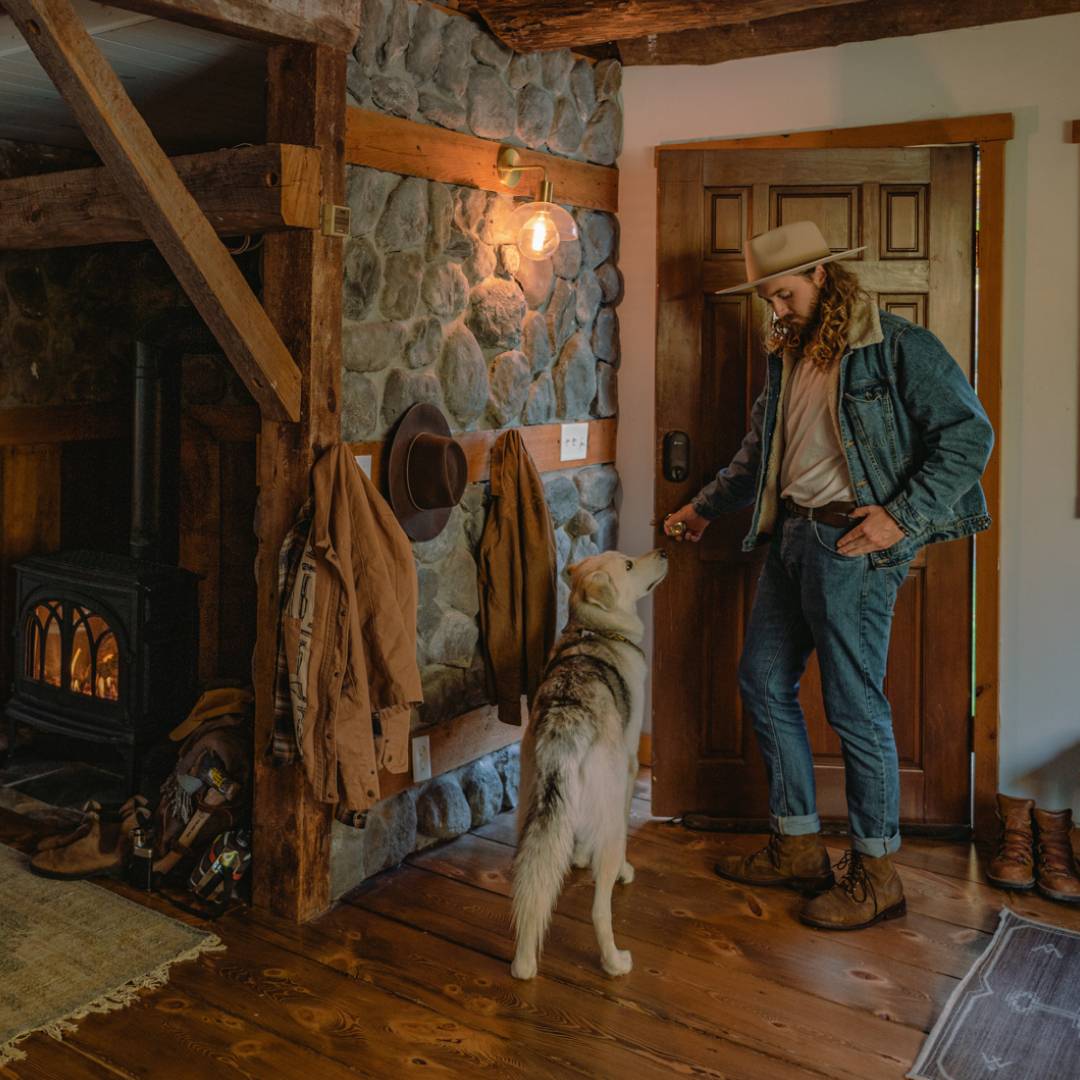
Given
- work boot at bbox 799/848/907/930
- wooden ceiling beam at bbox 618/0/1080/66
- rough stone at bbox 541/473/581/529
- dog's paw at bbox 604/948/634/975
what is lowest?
dog's paw at bbox 604/948/634/975

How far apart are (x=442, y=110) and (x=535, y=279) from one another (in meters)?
0.63

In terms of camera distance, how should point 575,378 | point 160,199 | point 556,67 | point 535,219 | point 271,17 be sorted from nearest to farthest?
1. point 160,199
2. point 271,17
3. point 535,219
4. point 556,67
5. point 575,378

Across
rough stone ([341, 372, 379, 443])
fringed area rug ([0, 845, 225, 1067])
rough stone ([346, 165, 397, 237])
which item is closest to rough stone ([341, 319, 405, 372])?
rough stone ([341, 372, 379, 443])

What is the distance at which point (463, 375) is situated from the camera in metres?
3.56

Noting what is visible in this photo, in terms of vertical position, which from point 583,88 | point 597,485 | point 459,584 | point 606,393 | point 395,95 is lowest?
point 459,584

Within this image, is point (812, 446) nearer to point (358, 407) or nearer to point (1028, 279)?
point (1028, 279)

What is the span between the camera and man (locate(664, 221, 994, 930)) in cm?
305

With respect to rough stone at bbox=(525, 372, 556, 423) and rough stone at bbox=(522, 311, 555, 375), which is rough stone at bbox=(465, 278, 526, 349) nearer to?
rough stone at bbox=(522, 311, 555, 375)

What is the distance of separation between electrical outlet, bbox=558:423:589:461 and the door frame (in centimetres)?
94

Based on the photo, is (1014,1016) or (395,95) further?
(395,95)

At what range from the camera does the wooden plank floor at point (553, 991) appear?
252cm

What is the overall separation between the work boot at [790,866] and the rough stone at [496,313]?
169 cm

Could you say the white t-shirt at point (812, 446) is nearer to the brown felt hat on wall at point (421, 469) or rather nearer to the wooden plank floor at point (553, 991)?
the brown felt hat on wall at point (421, 469)

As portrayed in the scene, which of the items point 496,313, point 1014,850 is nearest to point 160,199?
point 496,313
